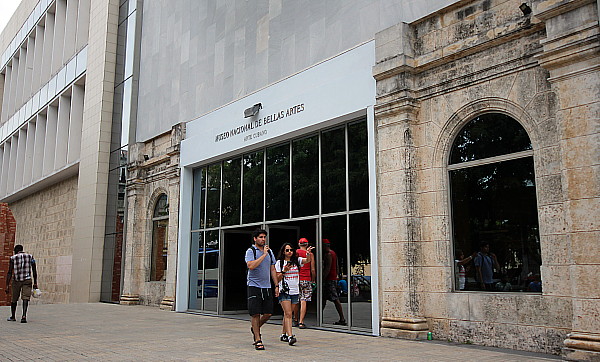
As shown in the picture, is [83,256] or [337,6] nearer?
[337,6]

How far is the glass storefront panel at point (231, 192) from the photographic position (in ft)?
48.5

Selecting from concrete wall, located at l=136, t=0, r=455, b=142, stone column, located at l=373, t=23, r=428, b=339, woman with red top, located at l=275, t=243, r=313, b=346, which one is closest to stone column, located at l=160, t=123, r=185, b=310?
concrete wall, located at l=136, t=0, r=455, b=142

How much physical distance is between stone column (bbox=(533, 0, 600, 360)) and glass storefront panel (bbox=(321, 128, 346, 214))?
15.5ft

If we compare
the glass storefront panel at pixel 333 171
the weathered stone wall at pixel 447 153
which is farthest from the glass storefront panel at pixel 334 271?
the weathered stone wall at pixel 447 153

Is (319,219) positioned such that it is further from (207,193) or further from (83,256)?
(83,256)

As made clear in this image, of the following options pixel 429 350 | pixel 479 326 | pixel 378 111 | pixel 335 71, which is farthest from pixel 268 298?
pixel 335 71

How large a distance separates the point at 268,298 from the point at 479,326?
3.36m

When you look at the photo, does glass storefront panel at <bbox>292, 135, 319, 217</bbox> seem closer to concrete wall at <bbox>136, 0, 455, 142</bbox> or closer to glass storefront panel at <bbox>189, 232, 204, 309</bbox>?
concrete wall at <bbox>136, 0, 455, 142</bbox>

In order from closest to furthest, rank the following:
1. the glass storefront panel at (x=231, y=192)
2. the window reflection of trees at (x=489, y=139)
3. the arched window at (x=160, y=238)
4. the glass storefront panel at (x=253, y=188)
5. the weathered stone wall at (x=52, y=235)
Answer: the window reflection of trees at (x=489, y=139) → the glass storefront panel at (x=253, y=188) → the glass storefront panel at (x=231, y=192) → the arched window at (x=160, y=238) → the weathered stone wall at (x=52, y=235)

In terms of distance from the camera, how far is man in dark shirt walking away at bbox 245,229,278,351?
8.27 metres

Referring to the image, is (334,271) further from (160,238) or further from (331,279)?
(160,238)

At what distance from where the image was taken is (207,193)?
16141 mm

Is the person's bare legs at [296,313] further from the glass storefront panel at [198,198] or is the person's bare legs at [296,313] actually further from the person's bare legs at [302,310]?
the glass storefront panel at [198,198]

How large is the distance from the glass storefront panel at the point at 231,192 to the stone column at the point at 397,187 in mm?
5562
